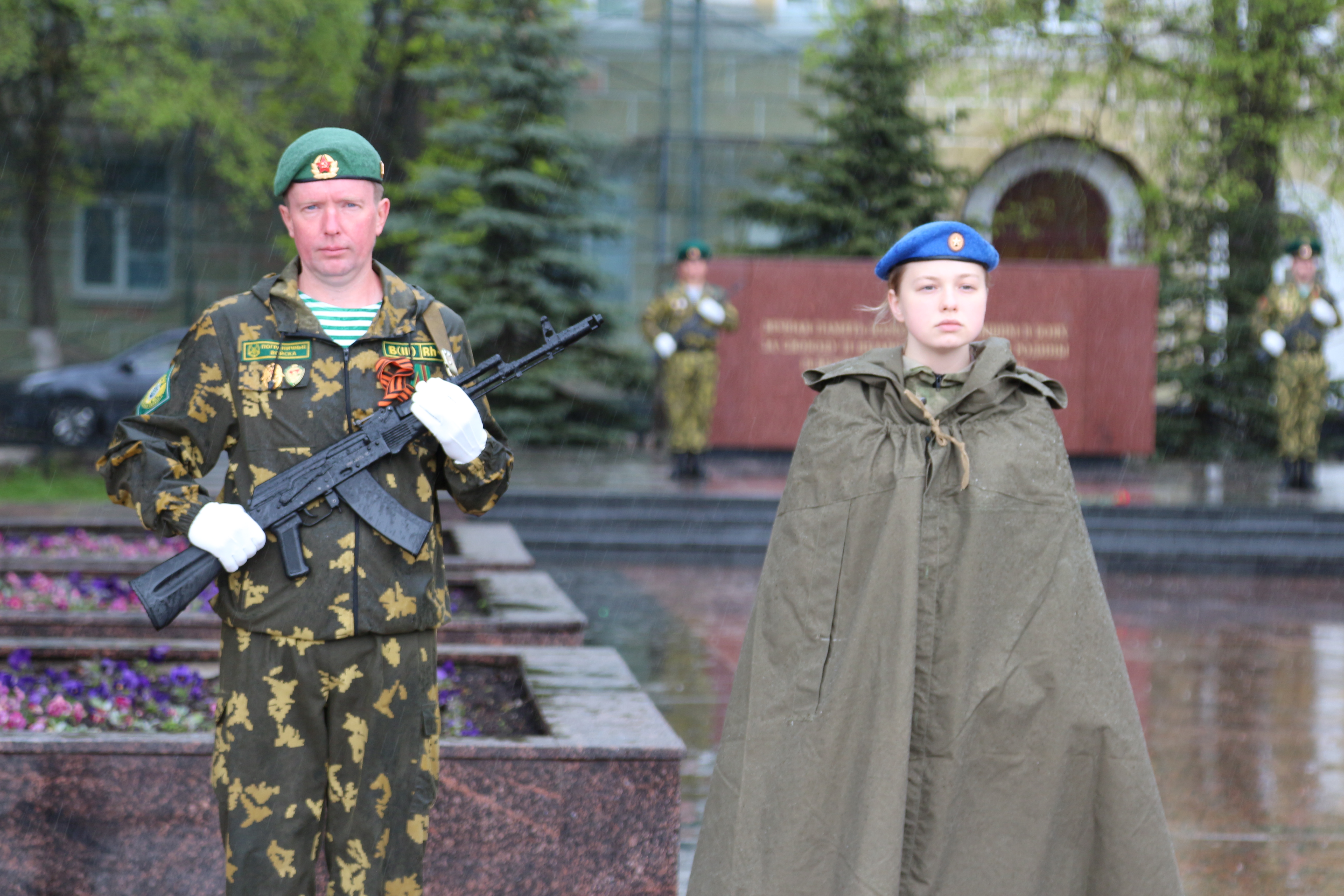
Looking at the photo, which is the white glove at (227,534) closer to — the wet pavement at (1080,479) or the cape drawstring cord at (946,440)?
the cape drawstring cord at (946,440)

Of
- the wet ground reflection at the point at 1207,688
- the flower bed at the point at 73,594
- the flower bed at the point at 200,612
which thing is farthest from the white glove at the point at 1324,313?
the flower bed at the point at 73,594

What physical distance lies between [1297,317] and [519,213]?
8875 millimetres

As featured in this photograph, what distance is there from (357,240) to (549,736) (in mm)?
1722

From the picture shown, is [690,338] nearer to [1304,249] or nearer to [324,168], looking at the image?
[1304,249]

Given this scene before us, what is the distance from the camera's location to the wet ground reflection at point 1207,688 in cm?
502

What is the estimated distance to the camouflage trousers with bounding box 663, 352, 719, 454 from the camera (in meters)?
13.9

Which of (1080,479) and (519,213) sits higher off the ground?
(519,213)

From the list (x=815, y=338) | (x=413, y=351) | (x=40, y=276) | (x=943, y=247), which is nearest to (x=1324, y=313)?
(x=815, y=338)

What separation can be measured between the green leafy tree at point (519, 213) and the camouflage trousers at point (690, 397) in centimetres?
392

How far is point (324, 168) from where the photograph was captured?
312cm

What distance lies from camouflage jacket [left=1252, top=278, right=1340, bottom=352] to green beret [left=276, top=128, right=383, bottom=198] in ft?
42.3

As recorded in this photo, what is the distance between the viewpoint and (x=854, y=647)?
9.60 feet

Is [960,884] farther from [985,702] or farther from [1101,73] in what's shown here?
[1101,73]

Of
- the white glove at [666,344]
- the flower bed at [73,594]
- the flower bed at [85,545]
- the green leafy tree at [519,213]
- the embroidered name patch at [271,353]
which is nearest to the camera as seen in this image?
the embroidered name patch at [271,353]
